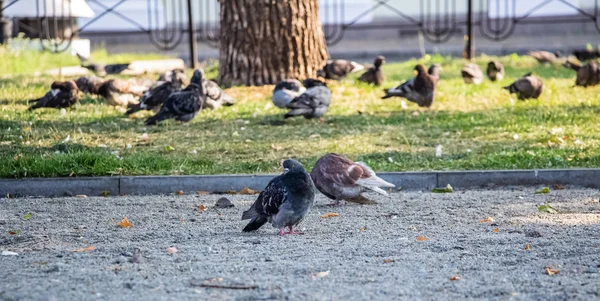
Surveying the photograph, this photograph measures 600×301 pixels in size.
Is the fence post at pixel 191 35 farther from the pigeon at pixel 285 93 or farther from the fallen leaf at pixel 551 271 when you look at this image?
the fallen leaf at pixel 551 271

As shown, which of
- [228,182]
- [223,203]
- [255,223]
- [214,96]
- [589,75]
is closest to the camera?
[255,223]

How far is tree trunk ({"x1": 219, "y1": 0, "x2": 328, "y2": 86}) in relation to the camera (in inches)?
529

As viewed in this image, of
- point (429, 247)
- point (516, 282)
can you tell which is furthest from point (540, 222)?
point (516, 282)

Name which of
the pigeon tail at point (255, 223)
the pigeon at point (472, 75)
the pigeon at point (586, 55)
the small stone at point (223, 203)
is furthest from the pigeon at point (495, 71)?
the pigeon tail at point (255, 223)

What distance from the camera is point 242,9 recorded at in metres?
13.5

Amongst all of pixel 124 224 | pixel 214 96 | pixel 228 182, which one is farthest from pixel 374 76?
pixel 124 224

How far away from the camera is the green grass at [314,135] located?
27.8 ft

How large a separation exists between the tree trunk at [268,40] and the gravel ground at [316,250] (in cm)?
605

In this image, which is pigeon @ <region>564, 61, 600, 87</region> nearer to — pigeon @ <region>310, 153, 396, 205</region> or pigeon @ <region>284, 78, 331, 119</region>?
pigeon @ <region>284, 78, 331, 119</region>

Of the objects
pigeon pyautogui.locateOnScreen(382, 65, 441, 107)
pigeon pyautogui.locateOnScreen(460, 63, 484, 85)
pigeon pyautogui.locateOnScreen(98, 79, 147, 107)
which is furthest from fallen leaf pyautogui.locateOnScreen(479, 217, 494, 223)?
pigeon pyautogui.locateOnScreen(460, 63, 484, 85)

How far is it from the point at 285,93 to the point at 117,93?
96.8 inches

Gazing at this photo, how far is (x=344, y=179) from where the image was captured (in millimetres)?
7012

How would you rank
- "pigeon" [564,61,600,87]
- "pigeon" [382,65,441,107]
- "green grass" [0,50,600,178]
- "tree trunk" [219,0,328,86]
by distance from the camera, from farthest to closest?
"pigeon" [564,61,600,87], "tree trunk" [219,0,328,86], "pigeon" [382,65,441,107], "green grass" [0,50,600,178]

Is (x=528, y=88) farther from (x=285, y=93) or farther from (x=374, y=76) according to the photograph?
(x=285, y=93)
